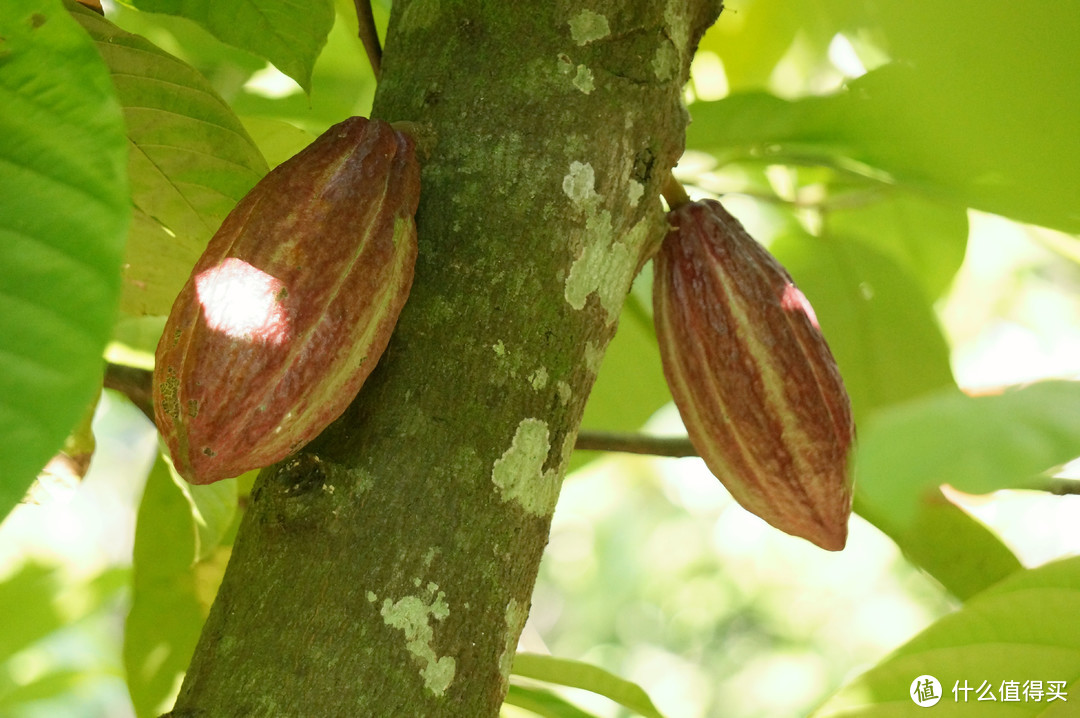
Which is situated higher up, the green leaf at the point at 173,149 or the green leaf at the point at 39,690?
the green leaf at the point at 173,149

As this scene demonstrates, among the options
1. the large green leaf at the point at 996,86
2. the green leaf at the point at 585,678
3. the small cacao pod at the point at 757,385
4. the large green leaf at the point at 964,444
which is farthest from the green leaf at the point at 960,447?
the green leaf at the point at 585,678

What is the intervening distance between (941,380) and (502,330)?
81cm

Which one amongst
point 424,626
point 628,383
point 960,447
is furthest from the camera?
point 628,383

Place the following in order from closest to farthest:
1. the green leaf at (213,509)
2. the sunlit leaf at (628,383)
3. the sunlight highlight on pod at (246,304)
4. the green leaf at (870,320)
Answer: the sunlight highlight on pod at (246,304) → the green leaf at (213,509) → the green leaf at (870,320) → the sunlit leaf at (628,383)

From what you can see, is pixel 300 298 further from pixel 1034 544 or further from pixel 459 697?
pixel 1034 544

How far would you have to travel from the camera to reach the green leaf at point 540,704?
45.7 inches

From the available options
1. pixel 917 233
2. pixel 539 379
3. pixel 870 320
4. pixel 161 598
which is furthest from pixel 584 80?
pixel 917 233

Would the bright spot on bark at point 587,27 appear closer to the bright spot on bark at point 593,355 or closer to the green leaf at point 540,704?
the bright spot on bark at point 593,355

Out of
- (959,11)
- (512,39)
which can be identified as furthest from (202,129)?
(959,11)

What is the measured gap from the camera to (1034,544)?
4.34 metres

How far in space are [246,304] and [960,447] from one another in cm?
47

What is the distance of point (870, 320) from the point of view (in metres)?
1.47

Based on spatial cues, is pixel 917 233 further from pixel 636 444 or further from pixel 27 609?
pixel 27 609

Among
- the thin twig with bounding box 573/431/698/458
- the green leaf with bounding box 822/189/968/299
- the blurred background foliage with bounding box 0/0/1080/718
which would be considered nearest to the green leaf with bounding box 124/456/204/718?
the blurred background foliage with bounding box 0/0/1080/718
